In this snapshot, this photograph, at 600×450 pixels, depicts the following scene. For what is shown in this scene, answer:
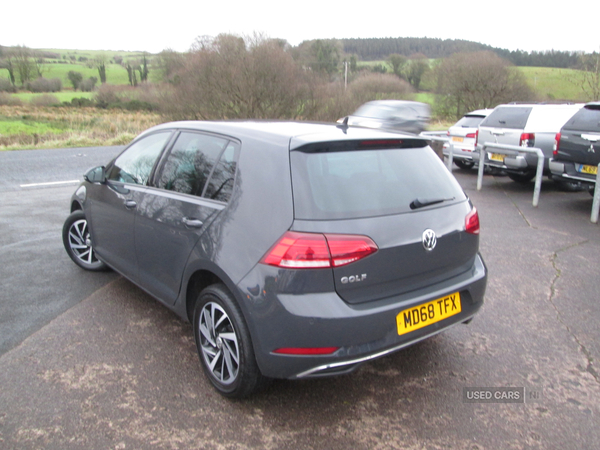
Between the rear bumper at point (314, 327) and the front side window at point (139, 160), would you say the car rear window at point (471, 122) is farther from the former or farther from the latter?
the rear bumper at point (314, 327)

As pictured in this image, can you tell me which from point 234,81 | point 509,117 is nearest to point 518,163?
point 509,117

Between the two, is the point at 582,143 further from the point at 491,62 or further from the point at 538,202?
the point at 491,62

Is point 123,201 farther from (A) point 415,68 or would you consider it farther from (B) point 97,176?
(A) point 415,68

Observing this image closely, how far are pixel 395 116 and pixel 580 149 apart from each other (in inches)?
177

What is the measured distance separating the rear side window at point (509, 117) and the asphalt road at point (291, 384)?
6.35 m

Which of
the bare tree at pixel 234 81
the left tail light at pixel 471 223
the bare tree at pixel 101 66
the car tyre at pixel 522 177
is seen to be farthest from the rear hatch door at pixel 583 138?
the bare tree at pixel 101 66

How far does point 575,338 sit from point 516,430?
1417 millimetres

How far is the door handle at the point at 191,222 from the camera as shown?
9.86ft

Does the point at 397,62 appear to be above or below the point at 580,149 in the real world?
above

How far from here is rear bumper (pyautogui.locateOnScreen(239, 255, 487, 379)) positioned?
247 cm

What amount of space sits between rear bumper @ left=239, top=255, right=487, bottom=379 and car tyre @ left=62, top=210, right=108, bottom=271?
118 inches

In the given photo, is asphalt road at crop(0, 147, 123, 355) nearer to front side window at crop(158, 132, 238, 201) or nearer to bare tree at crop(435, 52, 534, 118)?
front side window at crop(158, 132, 238, 201)

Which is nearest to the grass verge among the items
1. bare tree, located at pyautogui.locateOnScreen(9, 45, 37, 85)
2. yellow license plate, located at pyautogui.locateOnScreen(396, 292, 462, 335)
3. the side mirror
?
the side mirror

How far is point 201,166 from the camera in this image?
10.7ft
